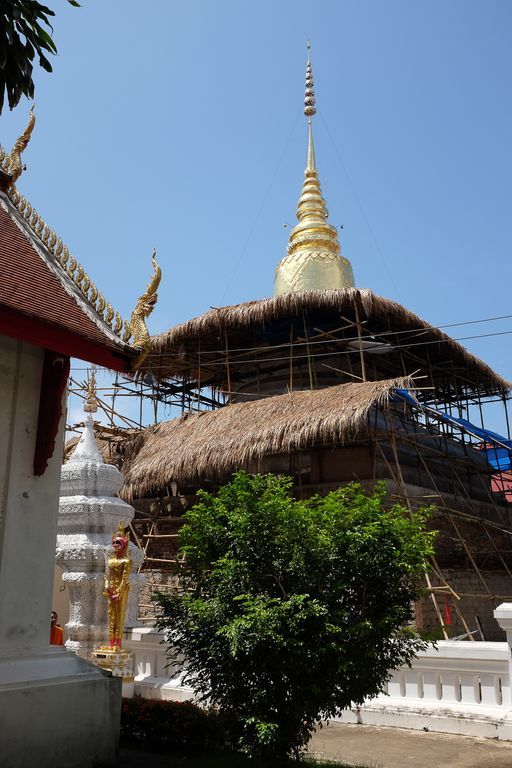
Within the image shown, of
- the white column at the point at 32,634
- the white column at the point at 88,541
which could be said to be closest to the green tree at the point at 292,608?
the white column at the point at 32,634

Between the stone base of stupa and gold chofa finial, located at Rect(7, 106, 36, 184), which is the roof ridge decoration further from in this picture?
the stone base of stupa

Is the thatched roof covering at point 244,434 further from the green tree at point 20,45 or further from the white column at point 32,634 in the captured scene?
the green tree at point 20,45

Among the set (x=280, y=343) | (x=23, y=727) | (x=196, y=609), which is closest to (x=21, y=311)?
(x=196, y=609)

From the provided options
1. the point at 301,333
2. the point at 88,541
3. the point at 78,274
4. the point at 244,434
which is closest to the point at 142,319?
the point at 78,274

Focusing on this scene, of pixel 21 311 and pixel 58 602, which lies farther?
pixel 58 602

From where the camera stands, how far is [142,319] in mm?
6629

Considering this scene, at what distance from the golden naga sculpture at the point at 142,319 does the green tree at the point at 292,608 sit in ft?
4.88

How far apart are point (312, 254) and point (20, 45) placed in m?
17.4

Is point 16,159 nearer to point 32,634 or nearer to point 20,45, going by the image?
point 20,45

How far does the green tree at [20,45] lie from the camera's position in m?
4.67

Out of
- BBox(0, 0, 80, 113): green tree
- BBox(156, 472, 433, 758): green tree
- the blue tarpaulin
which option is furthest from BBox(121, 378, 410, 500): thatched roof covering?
BBox(0, 0, 80, 113): green tree

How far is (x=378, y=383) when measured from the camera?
1416 cm

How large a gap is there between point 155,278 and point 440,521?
1113 cm

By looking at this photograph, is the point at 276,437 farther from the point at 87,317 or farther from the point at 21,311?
the point at 21,311
